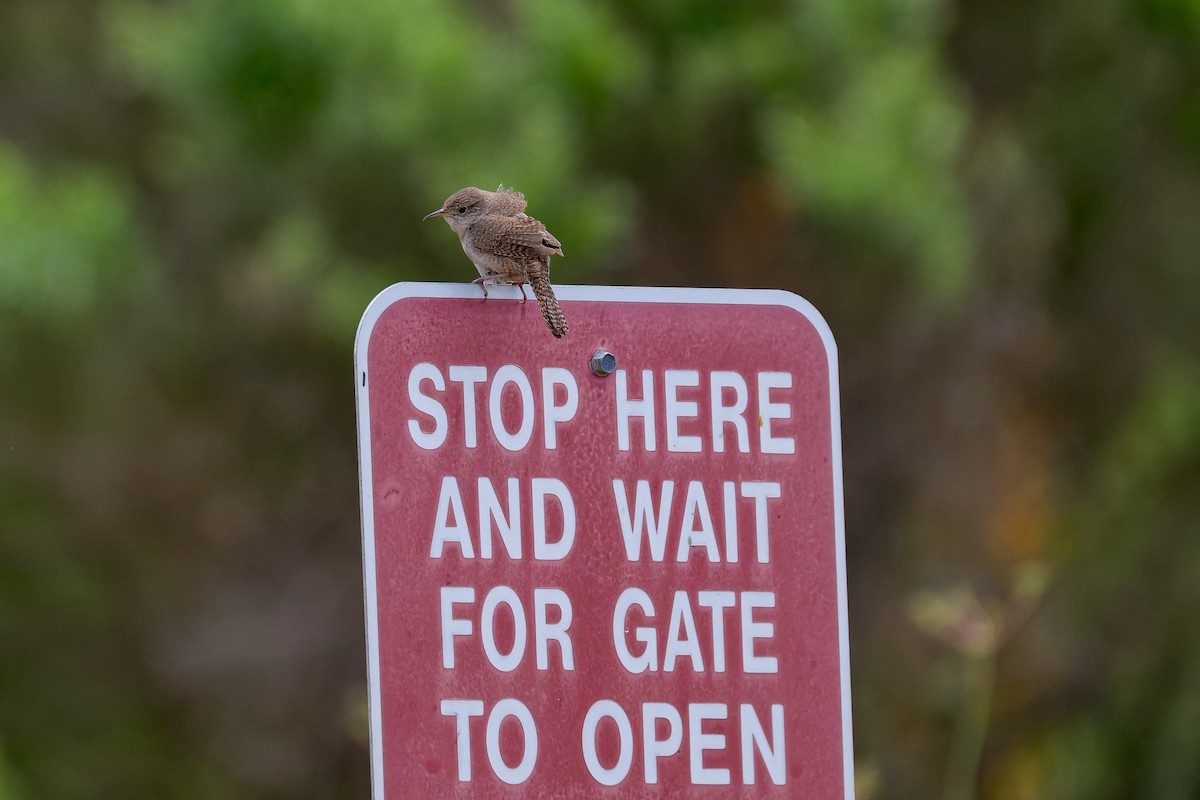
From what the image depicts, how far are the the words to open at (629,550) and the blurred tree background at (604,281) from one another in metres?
2.46

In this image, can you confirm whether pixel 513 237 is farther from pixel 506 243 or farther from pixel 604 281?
pixel 604 281

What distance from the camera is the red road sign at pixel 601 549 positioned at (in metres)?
1.52

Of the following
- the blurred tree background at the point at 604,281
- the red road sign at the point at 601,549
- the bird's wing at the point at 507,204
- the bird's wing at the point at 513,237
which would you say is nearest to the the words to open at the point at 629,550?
the red road sign at the point at 601,549

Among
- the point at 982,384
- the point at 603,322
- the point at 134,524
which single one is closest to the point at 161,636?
the point at 134,524

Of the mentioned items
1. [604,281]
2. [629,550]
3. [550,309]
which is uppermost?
[550,309]

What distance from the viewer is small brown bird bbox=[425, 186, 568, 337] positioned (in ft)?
5.32

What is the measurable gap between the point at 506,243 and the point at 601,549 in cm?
33

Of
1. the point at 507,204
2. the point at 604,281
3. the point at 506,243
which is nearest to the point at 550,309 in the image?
the point at 506,243

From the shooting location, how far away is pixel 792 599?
1.65 metres

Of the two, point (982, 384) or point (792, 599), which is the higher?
point (792, 599)

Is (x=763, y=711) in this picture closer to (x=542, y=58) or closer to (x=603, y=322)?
(x=603, y=322)

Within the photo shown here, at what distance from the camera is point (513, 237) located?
5.82 ft

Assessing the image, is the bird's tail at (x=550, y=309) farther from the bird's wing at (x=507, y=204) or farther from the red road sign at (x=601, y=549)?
the bird's wing at (x=507, y=204)

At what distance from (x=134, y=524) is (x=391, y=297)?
11.8 ft
